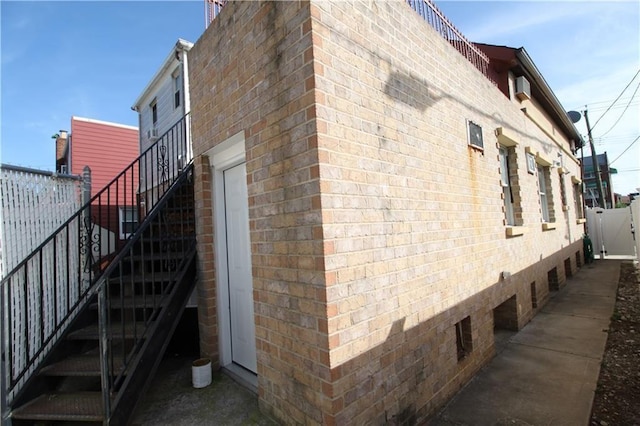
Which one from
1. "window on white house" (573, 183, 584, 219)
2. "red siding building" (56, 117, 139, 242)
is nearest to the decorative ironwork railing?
"window on white house" (573, 183, 584, 219)

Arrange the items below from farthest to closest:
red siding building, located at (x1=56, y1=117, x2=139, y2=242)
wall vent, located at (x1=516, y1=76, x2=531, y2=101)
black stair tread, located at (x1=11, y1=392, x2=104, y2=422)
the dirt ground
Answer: red siding building, located at (x1=56, y1=117, x2=139, y2=242) < wall vent, located at (x1=516, y1=76, x2=531, y2=101) < the dirt ground < black stair tread, located at (x1=11, y1=392, x2=104, y2=422)

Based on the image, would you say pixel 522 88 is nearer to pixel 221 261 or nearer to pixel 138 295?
pixel 221 261

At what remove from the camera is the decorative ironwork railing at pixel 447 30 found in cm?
398

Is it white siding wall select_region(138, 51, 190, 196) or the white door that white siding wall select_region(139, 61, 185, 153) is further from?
the white door

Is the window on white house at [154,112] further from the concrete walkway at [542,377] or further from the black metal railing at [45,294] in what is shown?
the concrete walkway at [542,377]

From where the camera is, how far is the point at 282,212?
8.26 feet

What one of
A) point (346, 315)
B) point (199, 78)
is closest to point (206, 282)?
point (346, 315)

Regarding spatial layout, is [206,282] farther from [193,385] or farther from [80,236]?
[80,236]

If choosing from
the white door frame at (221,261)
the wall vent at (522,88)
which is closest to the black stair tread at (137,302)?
the white door frame at (221,261)

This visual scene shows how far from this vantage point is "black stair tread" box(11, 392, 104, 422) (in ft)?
8.82

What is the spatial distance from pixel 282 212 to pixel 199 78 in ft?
7.60

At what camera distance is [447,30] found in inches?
178

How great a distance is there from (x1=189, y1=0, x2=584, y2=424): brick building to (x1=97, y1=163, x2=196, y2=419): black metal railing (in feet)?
1.07

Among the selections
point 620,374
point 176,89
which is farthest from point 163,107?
point 620,374
